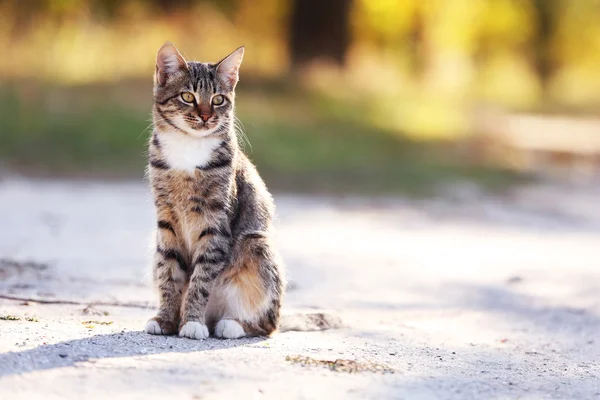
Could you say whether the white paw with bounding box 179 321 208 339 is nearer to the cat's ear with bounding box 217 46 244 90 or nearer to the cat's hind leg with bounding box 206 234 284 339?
the cat's hind leg with bounding box 206 234 284 339

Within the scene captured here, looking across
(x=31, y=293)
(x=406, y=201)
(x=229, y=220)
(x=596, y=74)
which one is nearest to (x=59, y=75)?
(x=406, y=201)

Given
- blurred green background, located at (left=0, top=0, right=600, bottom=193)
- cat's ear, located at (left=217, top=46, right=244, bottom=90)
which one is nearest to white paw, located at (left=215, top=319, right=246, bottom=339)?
cat's ear, located at (left=217, top=46, right=244, bottom=90)

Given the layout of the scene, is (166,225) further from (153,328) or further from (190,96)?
(190,96)

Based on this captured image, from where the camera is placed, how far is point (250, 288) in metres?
5.21

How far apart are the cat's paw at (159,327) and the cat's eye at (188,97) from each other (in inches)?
49.4

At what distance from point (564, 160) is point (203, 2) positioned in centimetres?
932

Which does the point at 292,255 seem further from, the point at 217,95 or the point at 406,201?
the point at 406,201

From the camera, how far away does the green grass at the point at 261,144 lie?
13367mm

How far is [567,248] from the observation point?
31.7 feet

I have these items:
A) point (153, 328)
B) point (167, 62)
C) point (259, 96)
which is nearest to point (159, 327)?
point (153, 328)

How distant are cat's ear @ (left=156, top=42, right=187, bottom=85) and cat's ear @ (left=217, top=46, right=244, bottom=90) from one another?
0.23 m

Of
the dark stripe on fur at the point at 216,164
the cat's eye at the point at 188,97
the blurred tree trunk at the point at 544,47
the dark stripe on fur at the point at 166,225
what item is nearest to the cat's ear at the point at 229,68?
the cat's eye at the point at 188,97

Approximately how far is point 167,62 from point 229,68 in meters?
0.38

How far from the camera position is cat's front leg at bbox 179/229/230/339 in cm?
508
